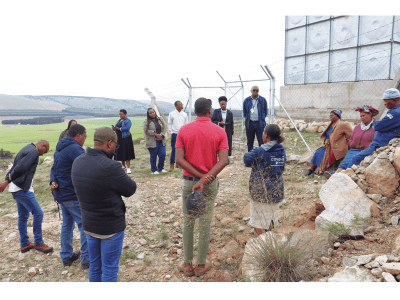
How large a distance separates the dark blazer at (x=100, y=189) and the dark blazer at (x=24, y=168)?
1762 mm

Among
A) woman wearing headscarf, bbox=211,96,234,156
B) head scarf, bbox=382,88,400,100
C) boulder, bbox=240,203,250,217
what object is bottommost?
boulder, bbox=240,203,250,217

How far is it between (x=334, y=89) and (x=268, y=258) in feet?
32.2

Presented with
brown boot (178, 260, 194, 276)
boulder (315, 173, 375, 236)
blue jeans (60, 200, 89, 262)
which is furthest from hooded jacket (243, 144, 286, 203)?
blue jeans (60, 200, 89, 262)

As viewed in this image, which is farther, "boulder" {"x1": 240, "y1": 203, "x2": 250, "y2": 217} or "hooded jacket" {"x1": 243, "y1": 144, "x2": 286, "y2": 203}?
"boulder" {"x1": 240, "y1": 203, "x2": 250, "y2": 217}

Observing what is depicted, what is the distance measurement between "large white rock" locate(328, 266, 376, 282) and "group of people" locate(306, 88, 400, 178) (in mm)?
2969

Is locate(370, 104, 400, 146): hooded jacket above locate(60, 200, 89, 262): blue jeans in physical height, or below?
above

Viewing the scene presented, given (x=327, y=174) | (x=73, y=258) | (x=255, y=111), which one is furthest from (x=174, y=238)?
(x=255, y=111)

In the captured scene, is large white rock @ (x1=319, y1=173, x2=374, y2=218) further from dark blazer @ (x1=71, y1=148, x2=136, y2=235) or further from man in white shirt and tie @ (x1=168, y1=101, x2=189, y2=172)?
man in white shirt and tie @ (x1=168, y1=101, x2=189, y2=172)

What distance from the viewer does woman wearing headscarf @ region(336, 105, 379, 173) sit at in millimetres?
4855

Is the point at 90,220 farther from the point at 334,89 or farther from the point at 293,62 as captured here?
the point at 293,62

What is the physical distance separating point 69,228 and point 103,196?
1.61 m

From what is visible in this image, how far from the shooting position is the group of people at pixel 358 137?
4.10m

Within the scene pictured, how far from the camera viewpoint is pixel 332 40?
1058 centimetres

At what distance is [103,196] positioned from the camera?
6.66ft
